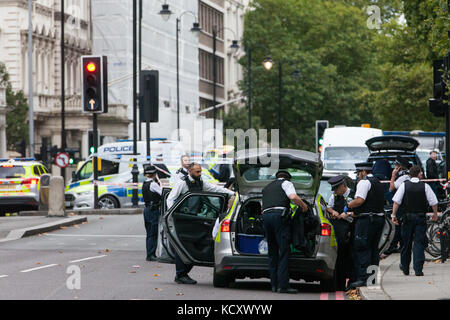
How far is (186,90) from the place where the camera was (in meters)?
87.2

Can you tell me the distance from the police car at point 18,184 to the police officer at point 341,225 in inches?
944

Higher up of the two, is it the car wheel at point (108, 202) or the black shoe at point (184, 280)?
the car wheel at point (108, 202)

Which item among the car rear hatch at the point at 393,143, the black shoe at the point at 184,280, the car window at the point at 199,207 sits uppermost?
the car rear hatch at the point at 393,143

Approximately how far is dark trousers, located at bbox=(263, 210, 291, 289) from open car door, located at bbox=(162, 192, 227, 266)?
1.36 metres

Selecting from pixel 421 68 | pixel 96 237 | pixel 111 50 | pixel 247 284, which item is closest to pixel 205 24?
pixel 111 50

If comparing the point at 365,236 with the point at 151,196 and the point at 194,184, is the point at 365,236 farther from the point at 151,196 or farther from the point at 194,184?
the point at 151,196

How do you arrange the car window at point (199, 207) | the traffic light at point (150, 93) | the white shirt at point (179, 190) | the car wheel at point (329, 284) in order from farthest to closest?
the traffic light at point (150, 93) < the white shirt at point (179, 190) < the car window at point (199, 207) < the car wheel at point (329, 284)

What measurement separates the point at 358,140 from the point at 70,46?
35094 mm

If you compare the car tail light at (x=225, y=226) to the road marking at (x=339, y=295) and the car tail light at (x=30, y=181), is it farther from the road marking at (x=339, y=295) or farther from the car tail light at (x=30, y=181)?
the car tail light at (x=30, y=181)

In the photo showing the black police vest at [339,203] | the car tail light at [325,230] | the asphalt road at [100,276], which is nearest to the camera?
the asphalt road at [100,276]

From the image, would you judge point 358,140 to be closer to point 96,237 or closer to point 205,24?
point 96,237

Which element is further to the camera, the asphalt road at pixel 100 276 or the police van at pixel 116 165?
the police van at pixel 116 165

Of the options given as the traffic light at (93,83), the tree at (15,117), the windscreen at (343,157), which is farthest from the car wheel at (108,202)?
the tree at (15,117)

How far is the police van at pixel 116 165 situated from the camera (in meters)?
40.6
